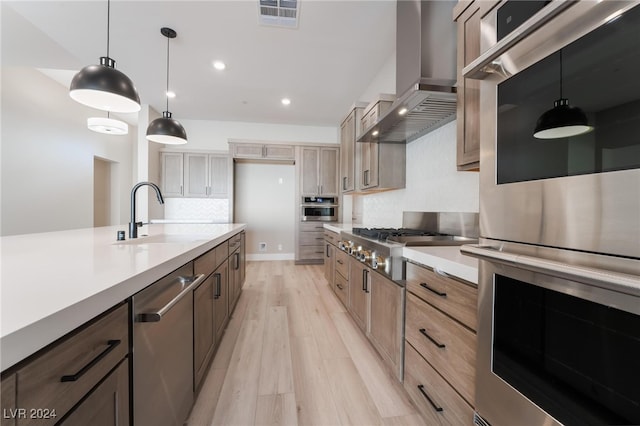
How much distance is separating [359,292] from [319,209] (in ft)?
9.91

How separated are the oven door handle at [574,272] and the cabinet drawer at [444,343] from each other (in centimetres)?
47

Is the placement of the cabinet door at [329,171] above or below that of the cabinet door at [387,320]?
above

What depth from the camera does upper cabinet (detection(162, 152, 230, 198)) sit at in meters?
5.01

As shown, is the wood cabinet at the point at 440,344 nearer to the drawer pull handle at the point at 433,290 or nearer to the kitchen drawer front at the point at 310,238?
the drawer pull handle at the point at 433,290

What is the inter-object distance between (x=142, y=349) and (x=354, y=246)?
5.91ft

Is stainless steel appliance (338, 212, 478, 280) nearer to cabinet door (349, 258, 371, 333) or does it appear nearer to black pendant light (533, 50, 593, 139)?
cabinet door (349, 258, 371, 333)

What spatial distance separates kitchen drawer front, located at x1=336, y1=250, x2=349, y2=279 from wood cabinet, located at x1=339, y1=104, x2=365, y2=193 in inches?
39.6

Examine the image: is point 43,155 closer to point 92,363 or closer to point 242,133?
point 242,133

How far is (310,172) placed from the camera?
5.11m

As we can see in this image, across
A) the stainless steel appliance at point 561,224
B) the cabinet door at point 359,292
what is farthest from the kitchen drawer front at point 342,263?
the stainless steel appliance at point 561,224

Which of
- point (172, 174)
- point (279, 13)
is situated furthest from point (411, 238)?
point (172, 174)

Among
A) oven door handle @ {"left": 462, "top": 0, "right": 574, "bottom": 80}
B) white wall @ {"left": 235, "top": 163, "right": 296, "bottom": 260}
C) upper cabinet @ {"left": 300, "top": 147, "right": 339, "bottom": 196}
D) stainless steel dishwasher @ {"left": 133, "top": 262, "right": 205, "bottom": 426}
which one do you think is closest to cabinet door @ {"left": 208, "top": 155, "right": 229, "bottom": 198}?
white wall @ {"left": 235, "top": 163, "right": 296, "bottom": 260}

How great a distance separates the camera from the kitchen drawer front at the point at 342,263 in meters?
2.64

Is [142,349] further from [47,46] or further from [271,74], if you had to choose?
[47,46]
